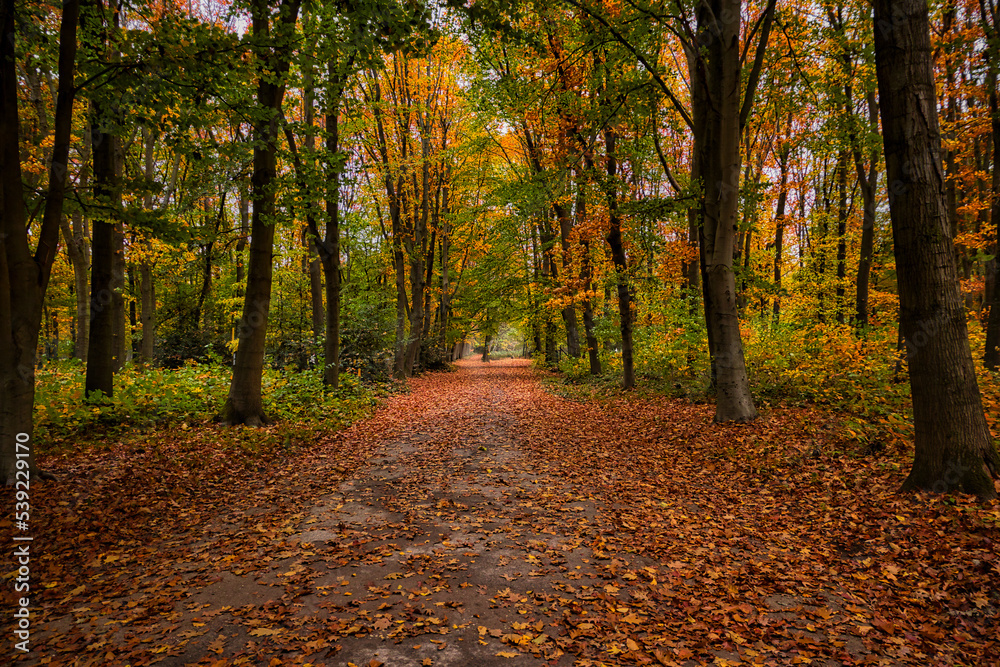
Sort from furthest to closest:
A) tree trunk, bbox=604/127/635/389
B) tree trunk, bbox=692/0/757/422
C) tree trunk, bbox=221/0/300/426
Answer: tree trunk, bbox=604/127/635/389 → tree trunk, bbox=221/0/300/426 → tree trunk, bbox=692/0/757/422

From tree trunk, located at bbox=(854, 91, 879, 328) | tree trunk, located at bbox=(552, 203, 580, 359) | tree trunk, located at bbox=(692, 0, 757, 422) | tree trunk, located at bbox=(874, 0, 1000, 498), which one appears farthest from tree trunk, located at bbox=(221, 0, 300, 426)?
tree trunk, located at bbox=(854, 91, 879, 328)

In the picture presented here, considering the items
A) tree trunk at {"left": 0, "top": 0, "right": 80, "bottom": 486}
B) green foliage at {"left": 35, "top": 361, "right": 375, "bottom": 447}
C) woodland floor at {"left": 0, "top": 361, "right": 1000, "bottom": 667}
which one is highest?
tree trunk at {"left": 0, "top": 0, "right": 80, "bottom": 486}

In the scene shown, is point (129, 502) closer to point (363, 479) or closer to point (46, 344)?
point (363, 479)

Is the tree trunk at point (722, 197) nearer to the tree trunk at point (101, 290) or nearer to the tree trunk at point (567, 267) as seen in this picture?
the tree trunk at point (567, 267)

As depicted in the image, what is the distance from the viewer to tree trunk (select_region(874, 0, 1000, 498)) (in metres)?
4.89

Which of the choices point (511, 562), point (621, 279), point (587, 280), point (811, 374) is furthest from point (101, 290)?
point (811, 374)

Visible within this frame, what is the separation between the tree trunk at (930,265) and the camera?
16.1ft

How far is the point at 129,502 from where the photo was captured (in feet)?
18.4

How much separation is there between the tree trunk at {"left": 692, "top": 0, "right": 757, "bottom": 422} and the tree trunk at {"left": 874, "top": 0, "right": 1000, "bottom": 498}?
4.00 meters

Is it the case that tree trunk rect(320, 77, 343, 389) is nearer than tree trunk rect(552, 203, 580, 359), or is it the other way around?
tree trunk rect(320, 77, 343, 389)

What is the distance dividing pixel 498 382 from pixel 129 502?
58.3ft

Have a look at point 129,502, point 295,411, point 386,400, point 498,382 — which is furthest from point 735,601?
point 498,382

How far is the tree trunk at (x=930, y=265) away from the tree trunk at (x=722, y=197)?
157 inches

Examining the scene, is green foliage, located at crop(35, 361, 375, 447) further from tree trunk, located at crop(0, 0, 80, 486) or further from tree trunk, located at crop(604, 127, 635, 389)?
tree trunk, located at crop(604, 127, 635, 389)
